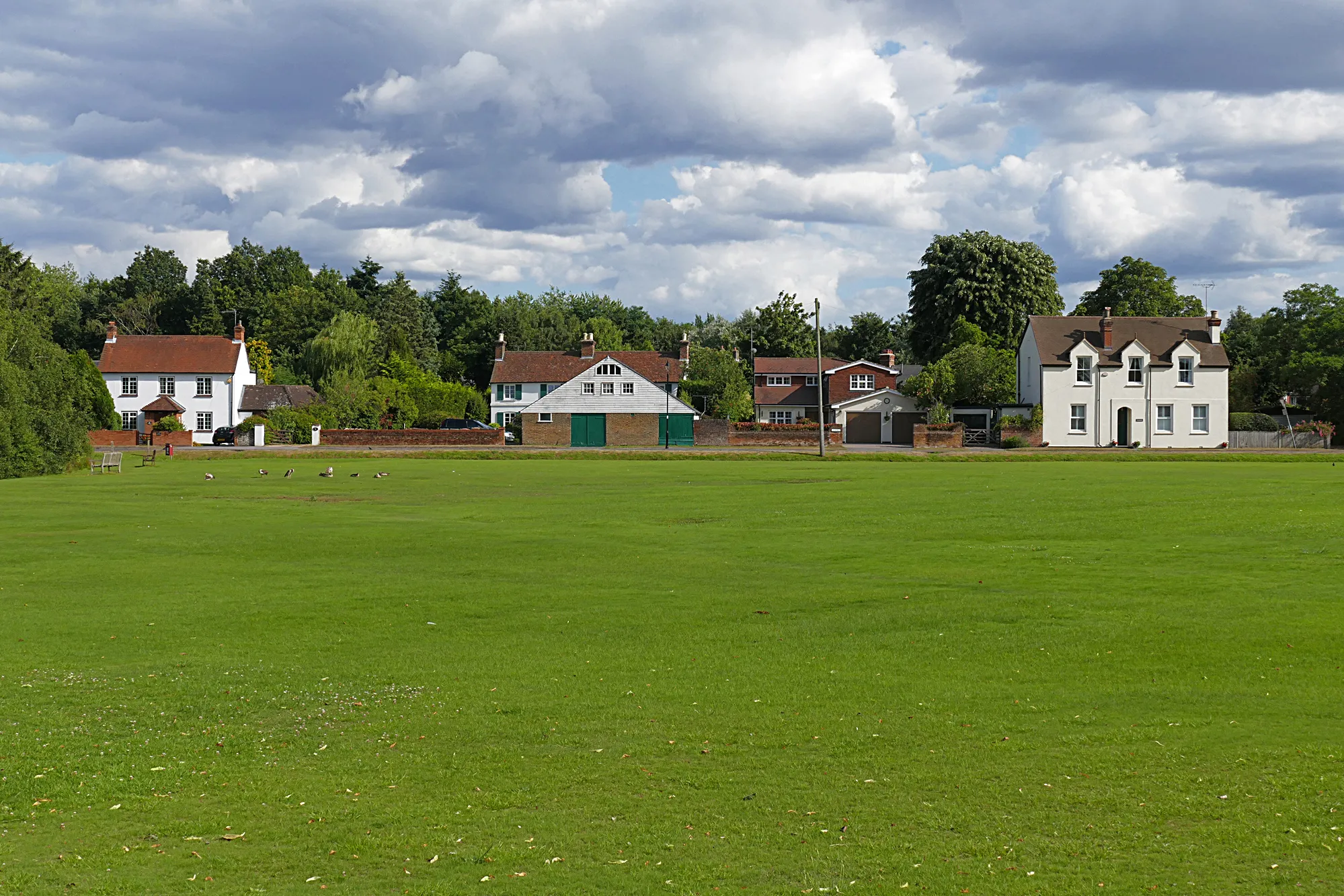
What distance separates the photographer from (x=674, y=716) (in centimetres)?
1064

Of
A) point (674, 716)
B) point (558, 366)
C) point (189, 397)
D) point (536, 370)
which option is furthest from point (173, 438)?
point (674, 716)

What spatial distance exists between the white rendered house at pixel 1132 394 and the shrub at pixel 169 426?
230 feet

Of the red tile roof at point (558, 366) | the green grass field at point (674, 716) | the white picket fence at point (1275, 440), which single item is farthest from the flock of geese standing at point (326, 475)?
the white picket fence at point (1275, 440)

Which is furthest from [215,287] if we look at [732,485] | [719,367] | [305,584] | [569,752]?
[569,752]

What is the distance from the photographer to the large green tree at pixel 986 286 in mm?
109375

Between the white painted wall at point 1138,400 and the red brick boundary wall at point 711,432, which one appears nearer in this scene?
the white painted wall at point 1138,400

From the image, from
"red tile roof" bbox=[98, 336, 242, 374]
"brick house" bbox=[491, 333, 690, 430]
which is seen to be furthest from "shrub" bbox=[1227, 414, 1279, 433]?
"red tile roof" bbox=[98, 336, 242, 374]

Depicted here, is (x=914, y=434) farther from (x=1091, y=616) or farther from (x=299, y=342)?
(x=299, y=342)

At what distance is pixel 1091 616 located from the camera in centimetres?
1550

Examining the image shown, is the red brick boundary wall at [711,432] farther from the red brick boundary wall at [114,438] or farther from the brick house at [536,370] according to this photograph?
the red brick boundary wall at [114,438]

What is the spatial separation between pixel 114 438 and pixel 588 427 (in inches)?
1469

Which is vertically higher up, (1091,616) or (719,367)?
(719,367)

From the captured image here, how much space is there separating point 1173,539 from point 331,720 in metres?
19.5

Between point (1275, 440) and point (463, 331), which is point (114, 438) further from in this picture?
point (1275, 440)
